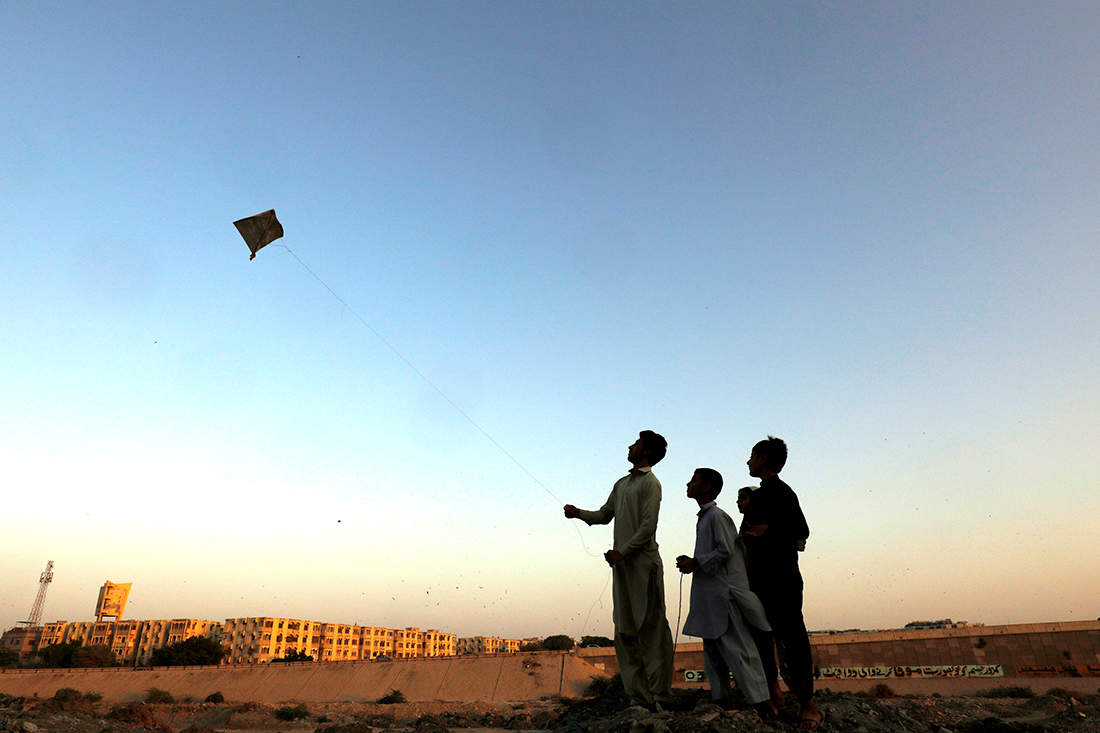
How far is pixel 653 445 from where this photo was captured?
230 inches

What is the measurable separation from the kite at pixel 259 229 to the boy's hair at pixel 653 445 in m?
7.35

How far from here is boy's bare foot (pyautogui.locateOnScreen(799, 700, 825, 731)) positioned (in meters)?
4.14

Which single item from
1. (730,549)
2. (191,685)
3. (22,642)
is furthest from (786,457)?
(22,642)

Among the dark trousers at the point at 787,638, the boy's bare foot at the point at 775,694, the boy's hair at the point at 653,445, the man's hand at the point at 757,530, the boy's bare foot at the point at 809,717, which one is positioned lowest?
the boy's bare foot at the point at 809,717

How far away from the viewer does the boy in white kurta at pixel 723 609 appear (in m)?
4.52

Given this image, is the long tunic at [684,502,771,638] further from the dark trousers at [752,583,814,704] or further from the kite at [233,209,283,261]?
the kite at [233,209,283,261]

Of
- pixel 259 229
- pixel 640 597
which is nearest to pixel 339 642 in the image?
pixel 259 229

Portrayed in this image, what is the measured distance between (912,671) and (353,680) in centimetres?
3667

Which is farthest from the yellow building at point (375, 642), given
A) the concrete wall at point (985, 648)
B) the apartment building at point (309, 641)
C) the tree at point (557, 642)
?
the concrete wall at point (985, 648)

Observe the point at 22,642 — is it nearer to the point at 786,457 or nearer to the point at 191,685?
the point at 191,685

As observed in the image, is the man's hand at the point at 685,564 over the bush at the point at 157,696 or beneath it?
over

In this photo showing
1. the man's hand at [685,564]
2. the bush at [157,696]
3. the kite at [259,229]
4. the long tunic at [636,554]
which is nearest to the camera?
the man's hand at [685,564]

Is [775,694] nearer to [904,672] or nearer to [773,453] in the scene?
[773,453]

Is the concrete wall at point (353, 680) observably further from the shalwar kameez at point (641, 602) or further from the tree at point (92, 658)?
the shalwar kameez at point (641, 602)
